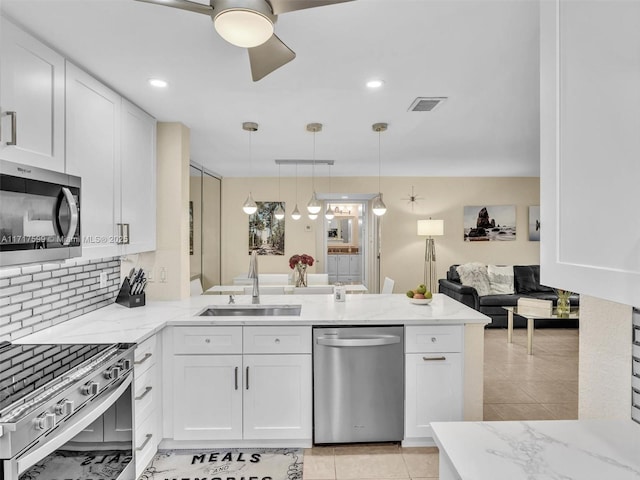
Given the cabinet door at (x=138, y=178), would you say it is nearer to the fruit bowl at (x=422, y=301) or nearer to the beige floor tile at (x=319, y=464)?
the beige floor tile at (x=319, y=464)

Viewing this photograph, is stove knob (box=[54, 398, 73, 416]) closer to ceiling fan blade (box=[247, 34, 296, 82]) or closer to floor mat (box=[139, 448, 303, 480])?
floor mat (box=[139, 448, 303, 480])

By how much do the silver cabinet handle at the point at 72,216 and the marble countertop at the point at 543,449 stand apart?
1881 millimetres

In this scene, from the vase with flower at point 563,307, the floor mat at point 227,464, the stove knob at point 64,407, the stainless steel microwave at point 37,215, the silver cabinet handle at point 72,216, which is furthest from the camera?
the vase with flower at point 563,307

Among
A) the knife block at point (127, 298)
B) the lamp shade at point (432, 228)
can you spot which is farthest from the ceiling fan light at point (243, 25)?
the lamp shade at point (432, 228)

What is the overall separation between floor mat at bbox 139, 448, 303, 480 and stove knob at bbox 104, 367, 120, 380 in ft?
3.02

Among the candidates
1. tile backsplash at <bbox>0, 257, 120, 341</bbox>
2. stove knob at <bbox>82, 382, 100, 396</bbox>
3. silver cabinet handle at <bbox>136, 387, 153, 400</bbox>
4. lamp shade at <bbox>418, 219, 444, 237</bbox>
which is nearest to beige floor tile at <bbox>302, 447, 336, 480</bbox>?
silver cabinet handle at <bbox>136, 387, 153, 400</bbox>

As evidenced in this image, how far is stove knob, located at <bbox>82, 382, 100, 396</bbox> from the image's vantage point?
1.62m

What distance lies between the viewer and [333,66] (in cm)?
228

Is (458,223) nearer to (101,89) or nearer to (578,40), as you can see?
(101,89)

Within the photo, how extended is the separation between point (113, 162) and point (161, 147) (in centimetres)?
80

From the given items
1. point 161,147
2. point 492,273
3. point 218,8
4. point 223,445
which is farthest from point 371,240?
point 218,8

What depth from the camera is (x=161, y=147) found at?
332 cm

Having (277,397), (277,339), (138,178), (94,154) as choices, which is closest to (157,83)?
(94,154)

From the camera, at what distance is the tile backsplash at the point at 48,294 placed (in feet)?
6.68
